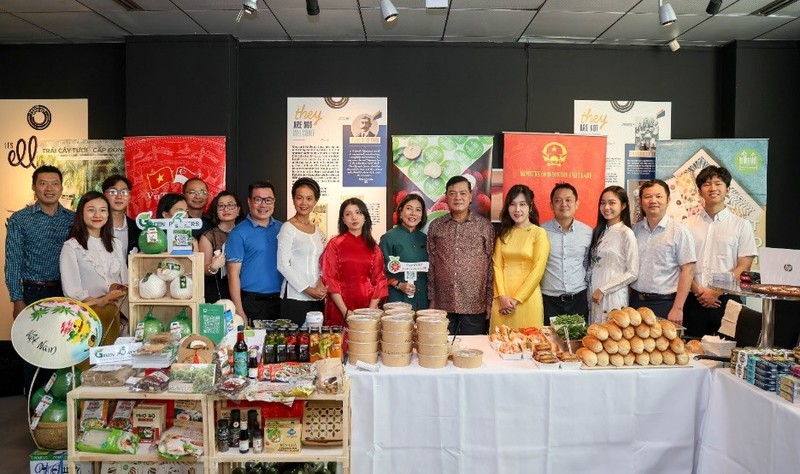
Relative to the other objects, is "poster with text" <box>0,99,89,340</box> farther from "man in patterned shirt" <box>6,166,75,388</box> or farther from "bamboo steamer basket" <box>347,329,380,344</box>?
"bamboo steamer basket" <box>347,329,380,344</box>

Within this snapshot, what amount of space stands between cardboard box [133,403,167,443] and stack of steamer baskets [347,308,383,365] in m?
0.96

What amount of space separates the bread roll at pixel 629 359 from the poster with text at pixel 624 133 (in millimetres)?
2967

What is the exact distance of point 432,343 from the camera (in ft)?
8.97

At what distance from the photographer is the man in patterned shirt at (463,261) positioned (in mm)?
3844

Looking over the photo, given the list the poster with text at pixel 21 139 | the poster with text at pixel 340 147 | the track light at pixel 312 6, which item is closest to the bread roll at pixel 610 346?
the track light at pixel 312 6

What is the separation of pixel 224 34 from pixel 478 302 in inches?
143

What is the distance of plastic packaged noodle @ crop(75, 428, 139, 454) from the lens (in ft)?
7.88

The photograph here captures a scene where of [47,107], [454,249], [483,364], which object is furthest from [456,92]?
[47,107]

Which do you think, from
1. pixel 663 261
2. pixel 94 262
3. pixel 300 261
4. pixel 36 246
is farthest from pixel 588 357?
pixel 36 246

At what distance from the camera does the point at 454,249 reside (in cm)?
386

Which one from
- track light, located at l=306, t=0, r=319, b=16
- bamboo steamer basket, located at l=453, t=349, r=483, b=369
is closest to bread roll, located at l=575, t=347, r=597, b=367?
bamboo steamer basket, located at l=453, t=349, r=483, b=369

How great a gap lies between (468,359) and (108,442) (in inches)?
70.1

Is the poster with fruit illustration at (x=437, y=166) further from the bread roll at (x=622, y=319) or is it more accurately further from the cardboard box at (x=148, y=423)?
the cardboard box at (x=148, y=423)

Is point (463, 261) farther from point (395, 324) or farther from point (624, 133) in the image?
point (624, 133)
